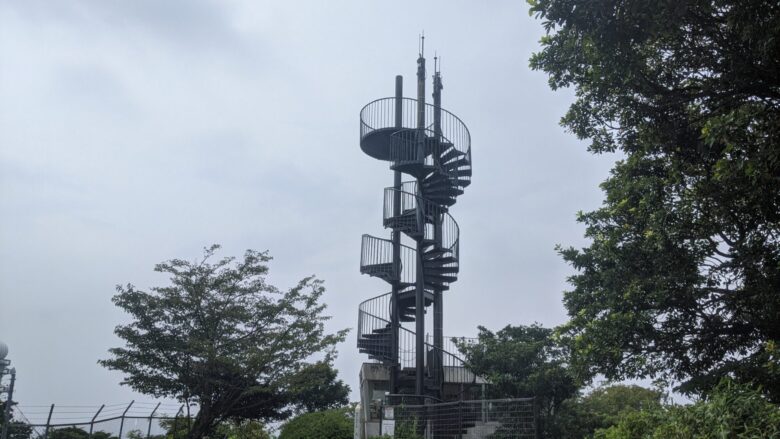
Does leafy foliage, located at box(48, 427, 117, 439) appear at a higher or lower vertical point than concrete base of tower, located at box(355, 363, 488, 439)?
lower

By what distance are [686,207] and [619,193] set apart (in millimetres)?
1399

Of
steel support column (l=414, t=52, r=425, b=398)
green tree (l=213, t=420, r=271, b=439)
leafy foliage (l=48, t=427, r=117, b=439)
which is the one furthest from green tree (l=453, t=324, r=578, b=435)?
leafy foliage (l=48, t=427, r=117, b=439)

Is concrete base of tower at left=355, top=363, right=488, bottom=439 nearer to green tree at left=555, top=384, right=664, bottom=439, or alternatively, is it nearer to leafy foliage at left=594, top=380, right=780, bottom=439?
green tree at left=555, top=384, right=664, bottom=439

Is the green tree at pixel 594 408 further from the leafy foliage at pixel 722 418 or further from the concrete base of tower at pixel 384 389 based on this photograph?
the leafy foliage at pixel 722 418

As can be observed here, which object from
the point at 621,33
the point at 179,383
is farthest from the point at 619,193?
the point at 179,383

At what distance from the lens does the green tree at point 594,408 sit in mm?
16766

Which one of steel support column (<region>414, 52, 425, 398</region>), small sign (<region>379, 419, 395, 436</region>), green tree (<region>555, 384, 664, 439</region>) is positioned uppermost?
steel support column (<region>414, 52, 425, 398</region>)

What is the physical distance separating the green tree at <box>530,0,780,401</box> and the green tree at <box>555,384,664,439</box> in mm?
2983

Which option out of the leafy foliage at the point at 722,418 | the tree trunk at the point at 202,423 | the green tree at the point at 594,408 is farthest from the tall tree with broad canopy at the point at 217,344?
the leafy foliage at the point at 722,418

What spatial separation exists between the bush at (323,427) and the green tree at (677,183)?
5.43 metres

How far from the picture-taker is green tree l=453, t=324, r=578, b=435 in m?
16.6

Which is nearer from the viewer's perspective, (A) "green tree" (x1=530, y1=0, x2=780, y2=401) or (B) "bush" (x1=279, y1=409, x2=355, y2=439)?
(A) "green tree" (x1=530, y1=0, x2=780, y2=401)

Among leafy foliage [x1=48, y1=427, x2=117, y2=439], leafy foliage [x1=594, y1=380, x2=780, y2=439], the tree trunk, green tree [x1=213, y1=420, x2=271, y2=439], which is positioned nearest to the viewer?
leafy foliage [x1=594, y1=380, x2=780, y2=439]

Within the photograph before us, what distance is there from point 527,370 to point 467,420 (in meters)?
7.30
